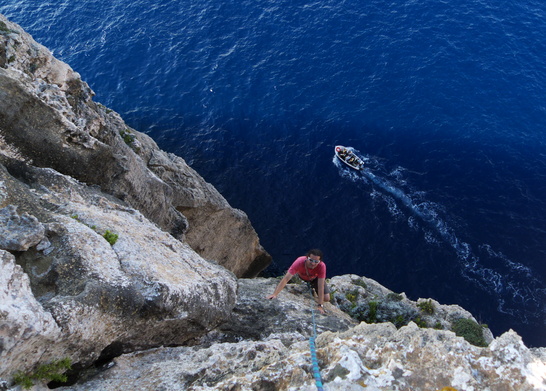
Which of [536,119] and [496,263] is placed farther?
[536,119]

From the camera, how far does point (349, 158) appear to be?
54.5 metres

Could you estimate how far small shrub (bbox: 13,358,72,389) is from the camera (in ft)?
35.8

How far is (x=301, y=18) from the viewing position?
70.9m

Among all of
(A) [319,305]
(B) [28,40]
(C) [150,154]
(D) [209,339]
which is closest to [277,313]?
(A) [319,305]

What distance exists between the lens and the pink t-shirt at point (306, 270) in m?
18.6

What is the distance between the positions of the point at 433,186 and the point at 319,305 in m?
35.8

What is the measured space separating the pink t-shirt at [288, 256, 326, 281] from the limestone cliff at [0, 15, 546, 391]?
1571 mm

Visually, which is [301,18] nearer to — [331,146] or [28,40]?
[331,146]

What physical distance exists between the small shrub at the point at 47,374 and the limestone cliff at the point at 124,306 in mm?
134

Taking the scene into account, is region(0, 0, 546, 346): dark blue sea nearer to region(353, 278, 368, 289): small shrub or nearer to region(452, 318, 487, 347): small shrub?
region(353, 278, 368, 289): small shrub

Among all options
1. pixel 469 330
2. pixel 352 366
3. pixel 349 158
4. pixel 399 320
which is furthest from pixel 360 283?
pixel 349 158

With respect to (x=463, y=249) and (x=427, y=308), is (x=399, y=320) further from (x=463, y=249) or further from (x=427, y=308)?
(x=463, y=249)

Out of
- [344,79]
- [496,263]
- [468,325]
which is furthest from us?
[344,79]

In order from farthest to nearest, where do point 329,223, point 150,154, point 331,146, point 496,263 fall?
point 331,146 < point 329,223 < point 496,263 < point 150,154
